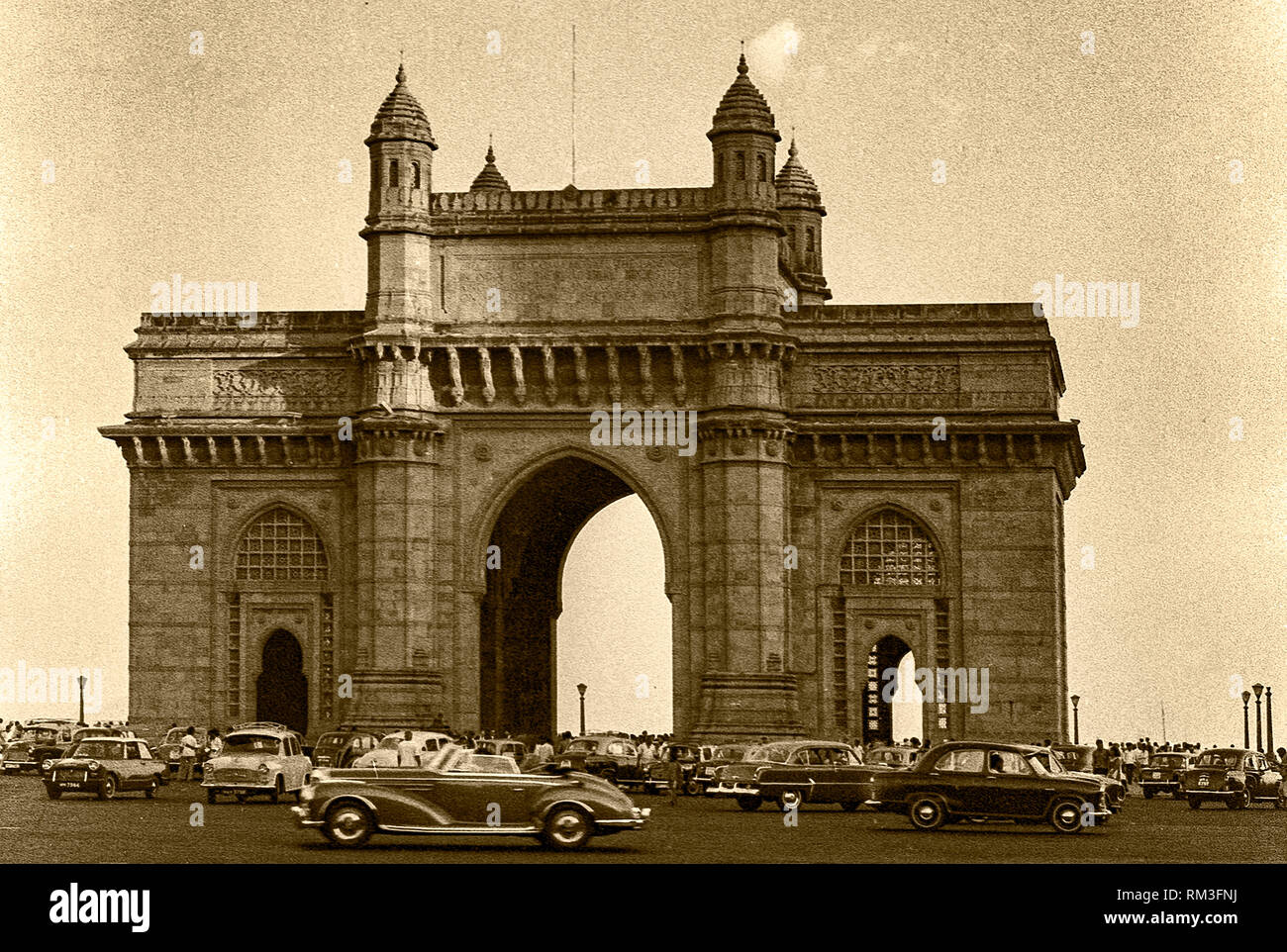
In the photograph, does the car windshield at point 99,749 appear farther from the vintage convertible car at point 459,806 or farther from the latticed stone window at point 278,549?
the latticed stone window at point 278,549

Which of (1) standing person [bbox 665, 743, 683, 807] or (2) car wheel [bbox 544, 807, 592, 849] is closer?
(2) car wheel [bbox 544, 807, 592, 849]

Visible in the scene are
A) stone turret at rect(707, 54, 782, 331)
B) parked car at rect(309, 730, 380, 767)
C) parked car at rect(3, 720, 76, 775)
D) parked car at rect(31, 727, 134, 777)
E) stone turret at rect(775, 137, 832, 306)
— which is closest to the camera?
parked car at rect(309, 730, 380, 767)

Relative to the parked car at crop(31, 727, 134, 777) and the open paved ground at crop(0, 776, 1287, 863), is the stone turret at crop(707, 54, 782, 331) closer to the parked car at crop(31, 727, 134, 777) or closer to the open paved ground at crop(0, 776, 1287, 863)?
the parked car at crop(31, 727, 134, 777)

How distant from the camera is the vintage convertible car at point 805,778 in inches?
1890

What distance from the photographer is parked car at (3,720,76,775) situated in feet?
207

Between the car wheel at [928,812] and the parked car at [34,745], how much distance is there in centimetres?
2989

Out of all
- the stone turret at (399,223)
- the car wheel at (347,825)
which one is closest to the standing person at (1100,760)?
the stone turret at (399,223)

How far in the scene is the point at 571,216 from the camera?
6562 centimetres

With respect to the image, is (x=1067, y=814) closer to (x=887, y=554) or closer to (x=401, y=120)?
(x=887, y=554)

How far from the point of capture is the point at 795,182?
84.2m

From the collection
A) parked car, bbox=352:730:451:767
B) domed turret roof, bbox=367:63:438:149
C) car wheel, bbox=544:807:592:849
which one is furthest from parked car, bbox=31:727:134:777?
car wheel, bbox=544:807:592:849

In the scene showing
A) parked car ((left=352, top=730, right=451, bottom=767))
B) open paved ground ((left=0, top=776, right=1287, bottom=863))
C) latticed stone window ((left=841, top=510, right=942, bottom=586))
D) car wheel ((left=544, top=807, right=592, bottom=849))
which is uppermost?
latticed stone window ((left=841, top=510, right=942, bottom=586))

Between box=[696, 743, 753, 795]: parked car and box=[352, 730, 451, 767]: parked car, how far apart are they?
6.15m
